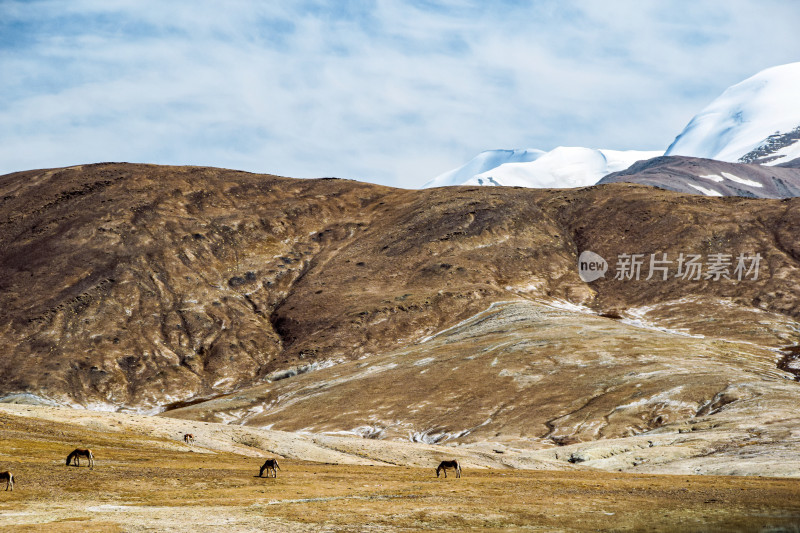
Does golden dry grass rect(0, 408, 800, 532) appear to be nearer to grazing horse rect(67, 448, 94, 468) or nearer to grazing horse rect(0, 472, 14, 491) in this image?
grazing horse rect(0, 472, 14, 491)

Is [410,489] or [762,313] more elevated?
[762,313]

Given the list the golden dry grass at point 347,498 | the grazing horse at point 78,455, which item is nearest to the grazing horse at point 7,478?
the golden dry grass at point 347,498

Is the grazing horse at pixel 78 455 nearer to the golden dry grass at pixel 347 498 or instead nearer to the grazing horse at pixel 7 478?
the golden dry grass at pixel 347 498

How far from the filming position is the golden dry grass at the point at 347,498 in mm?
41281

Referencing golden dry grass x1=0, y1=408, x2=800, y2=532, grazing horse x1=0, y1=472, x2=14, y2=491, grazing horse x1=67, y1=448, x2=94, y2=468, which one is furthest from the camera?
grazing horse x1=67, y1=448, x2=94, y2=468

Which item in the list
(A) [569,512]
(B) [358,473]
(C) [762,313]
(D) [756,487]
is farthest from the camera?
(C) [762,313]

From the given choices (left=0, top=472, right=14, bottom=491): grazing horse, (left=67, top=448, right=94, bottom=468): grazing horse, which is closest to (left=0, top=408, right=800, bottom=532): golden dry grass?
(left=0, top=472, right=14, bottom=491): grazing horse

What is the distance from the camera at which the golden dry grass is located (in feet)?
135

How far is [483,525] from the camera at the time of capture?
4275 cm

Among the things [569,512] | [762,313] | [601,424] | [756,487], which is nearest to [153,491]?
[569,512]

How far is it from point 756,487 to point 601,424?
186ft

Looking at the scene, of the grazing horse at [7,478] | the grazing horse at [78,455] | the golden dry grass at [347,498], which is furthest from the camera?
the grazing horse at [78,455]

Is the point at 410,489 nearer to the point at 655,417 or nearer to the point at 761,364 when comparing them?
the point at 655,417

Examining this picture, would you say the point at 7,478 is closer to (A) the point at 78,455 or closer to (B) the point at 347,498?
(A) the point at 78,455
